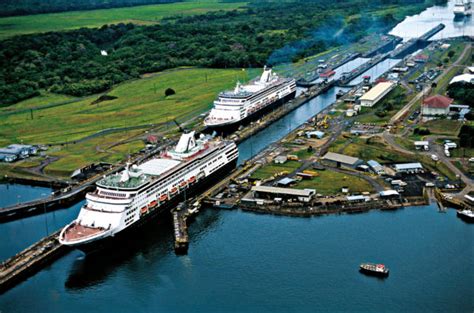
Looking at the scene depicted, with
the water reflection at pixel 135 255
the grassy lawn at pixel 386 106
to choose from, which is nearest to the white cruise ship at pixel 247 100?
the grassy lawn at pixel 386 106

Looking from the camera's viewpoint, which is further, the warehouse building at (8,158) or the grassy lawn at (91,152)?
the warehouse building at (8,158)

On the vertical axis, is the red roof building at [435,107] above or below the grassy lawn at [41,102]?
above

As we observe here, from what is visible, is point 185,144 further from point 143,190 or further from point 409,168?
point 409,168

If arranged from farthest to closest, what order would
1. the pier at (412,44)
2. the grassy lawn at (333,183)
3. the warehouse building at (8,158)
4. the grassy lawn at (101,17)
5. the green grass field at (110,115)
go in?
the grassy lawn at (101,17) → the pier at (412,44) → the green grass field at (110,115) → the warehouse building at (8,158) → the grassy lawn at (333,183)

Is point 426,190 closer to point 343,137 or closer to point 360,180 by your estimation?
point 360,180

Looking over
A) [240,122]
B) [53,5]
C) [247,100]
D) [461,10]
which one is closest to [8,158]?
[240,122]

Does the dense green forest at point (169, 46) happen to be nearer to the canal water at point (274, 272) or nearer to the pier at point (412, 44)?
the pier at point (412, 44)

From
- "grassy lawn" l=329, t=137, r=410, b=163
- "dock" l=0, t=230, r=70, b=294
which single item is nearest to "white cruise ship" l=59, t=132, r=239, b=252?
"dock" l=0, t=230, r=70, b=294
